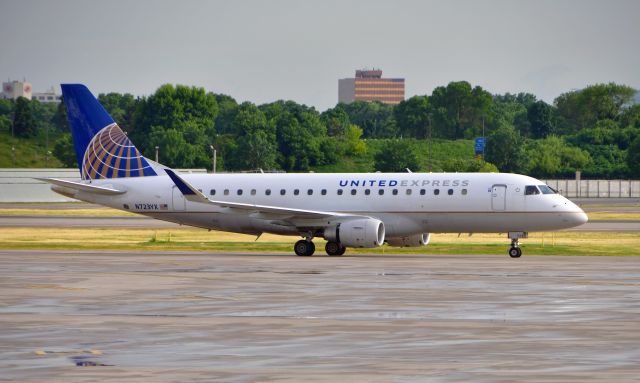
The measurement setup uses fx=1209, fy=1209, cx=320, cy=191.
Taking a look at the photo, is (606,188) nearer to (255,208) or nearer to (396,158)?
(396,158)

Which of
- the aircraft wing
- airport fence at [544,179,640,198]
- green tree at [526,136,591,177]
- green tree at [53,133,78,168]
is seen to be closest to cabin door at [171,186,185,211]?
the aircraft wing

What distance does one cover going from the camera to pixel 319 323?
23.2m

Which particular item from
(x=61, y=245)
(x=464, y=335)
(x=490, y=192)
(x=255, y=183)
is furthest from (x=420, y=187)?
(x=464, y=335)

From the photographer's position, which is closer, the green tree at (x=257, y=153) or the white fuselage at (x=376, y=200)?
the white fuselage at (x=376, y=200)

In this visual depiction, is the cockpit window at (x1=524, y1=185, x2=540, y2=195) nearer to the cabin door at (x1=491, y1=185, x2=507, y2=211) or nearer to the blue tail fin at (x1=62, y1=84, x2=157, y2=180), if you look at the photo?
the cabin door at (x1=491, y1=185, x2=507, y2=211)

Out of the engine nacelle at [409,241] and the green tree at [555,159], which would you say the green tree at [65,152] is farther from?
the engine nacelle at [409,241]

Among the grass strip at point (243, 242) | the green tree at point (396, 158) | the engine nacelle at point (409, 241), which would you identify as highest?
the green tree at point (396, 158)

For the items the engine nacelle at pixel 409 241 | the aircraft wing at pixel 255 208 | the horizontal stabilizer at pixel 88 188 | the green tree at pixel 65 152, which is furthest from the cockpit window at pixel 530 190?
the green tree at pixel 65 152

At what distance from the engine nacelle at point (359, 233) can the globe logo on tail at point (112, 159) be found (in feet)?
34.1

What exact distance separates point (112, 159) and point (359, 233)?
13.1m

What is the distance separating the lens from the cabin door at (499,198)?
1900 inches

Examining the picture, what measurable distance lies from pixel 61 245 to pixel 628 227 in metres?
36.6

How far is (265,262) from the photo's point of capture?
4397 centimetres

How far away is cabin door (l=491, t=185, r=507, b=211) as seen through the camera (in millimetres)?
48250
